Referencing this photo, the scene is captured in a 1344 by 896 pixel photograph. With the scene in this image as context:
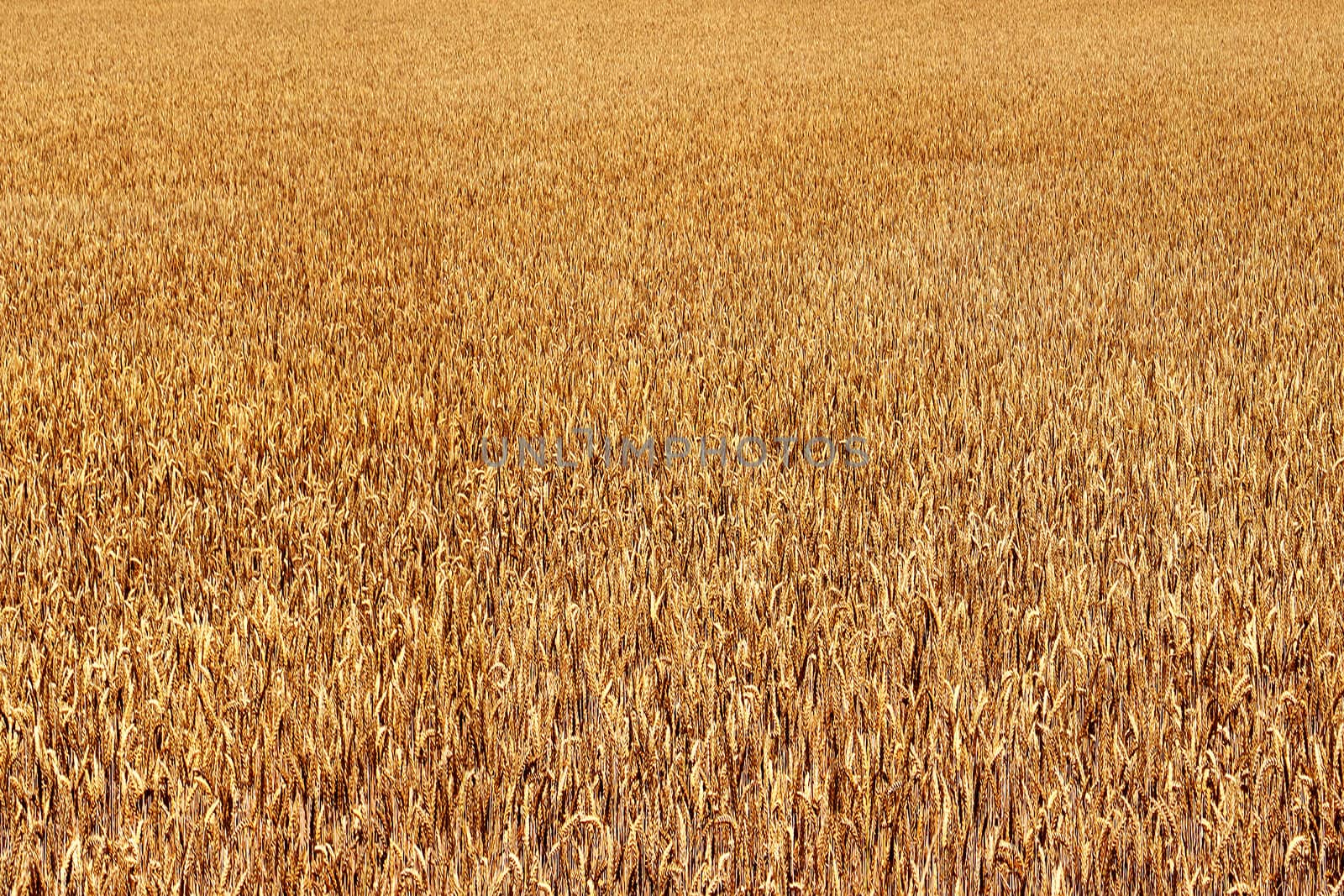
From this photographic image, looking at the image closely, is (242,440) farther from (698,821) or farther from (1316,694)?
(1316,694)

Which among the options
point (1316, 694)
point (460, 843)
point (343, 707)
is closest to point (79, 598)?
point (343, 707)

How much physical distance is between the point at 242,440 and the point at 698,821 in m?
2.20

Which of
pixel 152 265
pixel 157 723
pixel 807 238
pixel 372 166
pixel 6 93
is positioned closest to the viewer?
pixel 157 723

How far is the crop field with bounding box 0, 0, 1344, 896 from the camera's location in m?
1.65

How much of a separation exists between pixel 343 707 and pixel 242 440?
1.68 metres

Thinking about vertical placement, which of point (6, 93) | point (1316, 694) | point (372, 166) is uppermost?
point (6, 93)

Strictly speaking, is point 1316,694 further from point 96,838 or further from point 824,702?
point 96,838

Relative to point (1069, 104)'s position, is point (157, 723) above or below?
below

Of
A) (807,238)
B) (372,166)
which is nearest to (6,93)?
(372,166)

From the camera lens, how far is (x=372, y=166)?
29.0 ft

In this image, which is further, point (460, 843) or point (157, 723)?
point (157, 723)

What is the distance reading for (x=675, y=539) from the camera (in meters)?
2.76

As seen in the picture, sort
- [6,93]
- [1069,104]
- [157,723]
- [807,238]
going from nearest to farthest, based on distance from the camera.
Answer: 1. [157,723]
2. [807,238]
3. [1069,104]
4. [6,93]

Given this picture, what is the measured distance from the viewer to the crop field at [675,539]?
1.65 m
